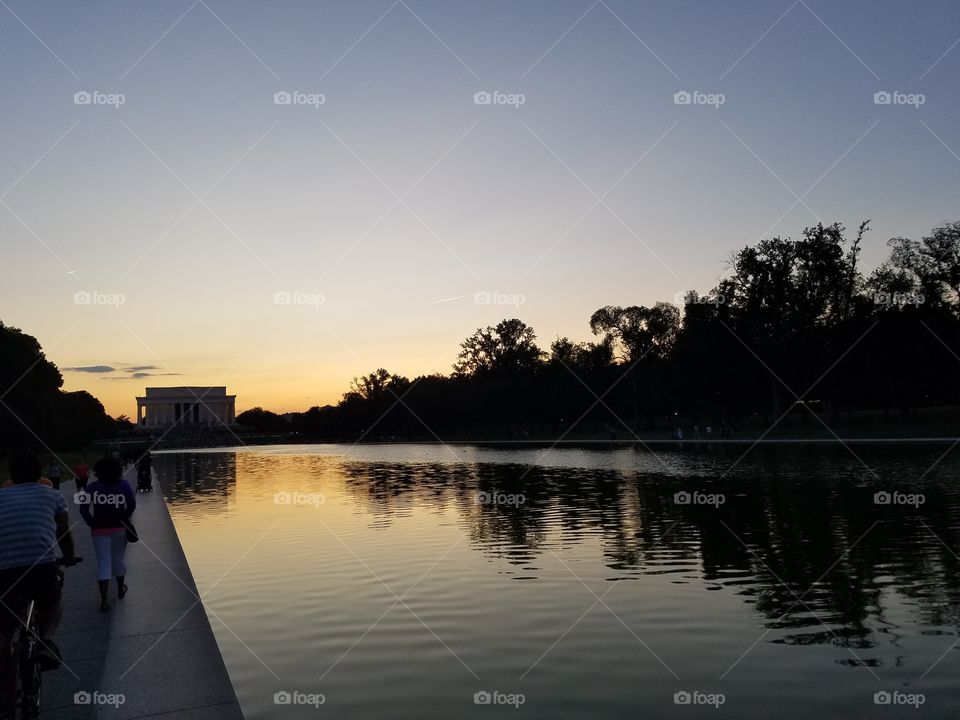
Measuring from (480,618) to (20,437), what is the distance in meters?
62.1

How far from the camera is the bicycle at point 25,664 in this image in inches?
271

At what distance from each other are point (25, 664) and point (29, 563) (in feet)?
2.86

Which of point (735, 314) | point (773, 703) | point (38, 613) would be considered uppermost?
point (735, 314)

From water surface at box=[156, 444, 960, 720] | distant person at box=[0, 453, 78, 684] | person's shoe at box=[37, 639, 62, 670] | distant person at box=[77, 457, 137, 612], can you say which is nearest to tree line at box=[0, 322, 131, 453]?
water surface at box=[156, 444, 960, 720]

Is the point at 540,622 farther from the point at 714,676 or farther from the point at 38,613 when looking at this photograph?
the point at 38,613

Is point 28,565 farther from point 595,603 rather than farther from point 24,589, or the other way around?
point 595,603

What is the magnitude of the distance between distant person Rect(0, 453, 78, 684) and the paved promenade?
0.64m

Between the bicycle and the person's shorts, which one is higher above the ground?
the person's shorts

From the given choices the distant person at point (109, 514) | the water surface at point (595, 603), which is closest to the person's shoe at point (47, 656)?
the water surface at point (595, 603)

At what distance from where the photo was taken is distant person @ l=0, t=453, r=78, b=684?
23.2 ft

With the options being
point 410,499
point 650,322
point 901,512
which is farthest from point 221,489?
point 650,322

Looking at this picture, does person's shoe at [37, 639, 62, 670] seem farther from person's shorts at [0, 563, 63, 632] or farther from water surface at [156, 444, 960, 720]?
water surface at [156, 444, 960, 720]

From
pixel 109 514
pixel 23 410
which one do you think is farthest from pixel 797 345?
pixel 109 514

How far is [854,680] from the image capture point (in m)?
8.61
